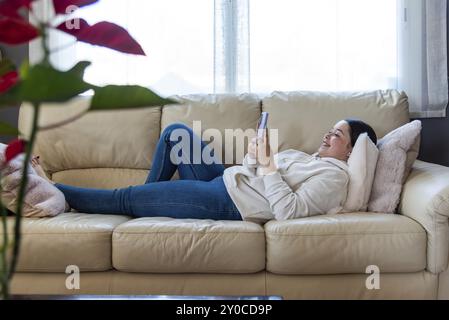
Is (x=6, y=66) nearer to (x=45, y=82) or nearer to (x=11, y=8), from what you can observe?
(x=11, y=8)

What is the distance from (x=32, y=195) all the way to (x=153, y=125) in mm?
778

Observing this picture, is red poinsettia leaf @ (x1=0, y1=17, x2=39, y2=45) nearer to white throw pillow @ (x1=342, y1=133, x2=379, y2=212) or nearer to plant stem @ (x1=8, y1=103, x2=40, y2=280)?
plant stem @ (x1=8, y1=103, x2=40, y2=280)

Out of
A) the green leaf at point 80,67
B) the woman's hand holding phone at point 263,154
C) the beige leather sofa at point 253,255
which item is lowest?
the beige leather sofa at point 253,255

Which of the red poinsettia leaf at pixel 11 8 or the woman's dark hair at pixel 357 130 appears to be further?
the woman's dark hair at pixel 357 130

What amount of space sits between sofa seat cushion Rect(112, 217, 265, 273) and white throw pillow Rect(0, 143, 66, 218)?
35cm

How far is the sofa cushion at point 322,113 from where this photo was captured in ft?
8.19

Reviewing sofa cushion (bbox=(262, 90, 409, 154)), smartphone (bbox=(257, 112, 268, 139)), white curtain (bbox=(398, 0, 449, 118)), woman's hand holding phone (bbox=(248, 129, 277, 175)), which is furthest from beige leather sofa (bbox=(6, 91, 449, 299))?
white curtain (bbox=(398, 0, 449, 118))

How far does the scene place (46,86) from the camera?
299 mm

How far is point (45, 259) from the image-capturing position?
6.16 ft

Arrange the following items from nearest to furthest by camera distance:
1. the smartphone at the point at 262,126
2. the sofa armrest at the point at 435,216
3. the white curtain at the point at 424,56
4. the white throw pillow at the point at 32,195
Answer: the sofa armrest at the point at 435,216 → the white throw pillow at the point at 32,195 → the smartphone at the point at 262,126 → the white curtain at the point at 424,56

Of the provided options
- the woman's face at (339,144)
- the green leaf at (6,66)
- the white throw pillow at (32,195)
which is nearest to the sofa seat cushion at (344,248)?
the woman's face at (339,144)

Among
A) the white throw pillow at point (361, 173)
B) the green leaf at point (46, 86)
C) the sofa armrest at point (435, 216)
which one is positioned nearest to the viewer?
the green leaf at point (46, 86)

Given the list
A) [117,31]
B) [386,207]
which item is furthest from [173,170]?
[117,31]

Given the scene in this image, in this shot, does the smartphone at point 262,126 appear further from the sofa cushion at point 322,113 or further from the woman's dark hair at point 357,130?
the woman's dark hair at point 357,130
